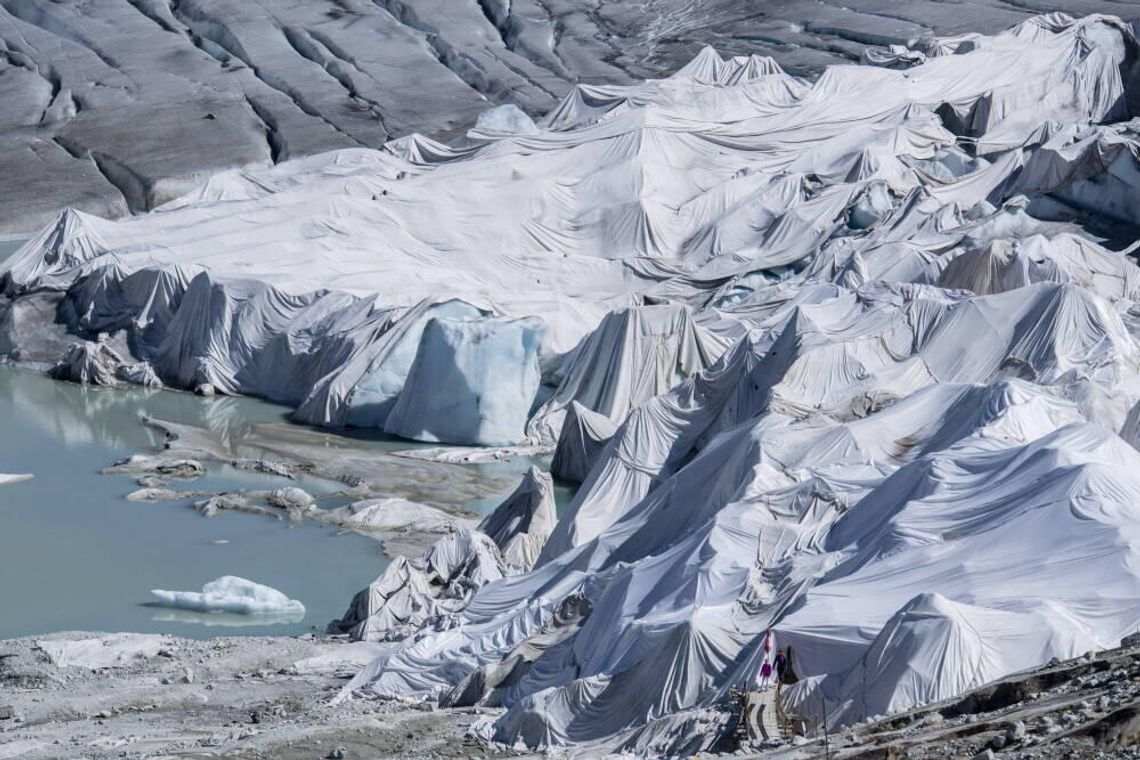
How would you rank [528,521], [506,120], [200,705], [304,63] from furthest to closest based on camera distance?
[304,63] → [506,120] → [528,521] → [200,705]

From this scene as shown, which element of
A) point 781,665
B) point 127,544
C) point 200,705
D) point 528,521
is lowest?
point 127,544

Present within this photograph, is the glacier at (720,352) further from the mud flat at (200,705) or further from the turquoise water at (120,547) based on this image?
the turquoise water at (120,547)

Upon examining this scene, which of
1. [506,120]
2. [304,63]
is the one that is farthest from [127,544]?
[304,63]

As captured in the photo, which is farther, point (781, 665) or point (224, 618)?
point (224, 618)

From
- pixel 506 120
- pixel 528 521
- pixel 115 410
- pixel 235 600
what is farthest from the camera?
pixel 506 120

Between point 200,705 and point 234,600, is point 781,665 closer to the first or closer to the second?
point 200,705

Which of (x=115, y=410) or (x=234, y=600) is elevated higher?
(x=234, y=600)
